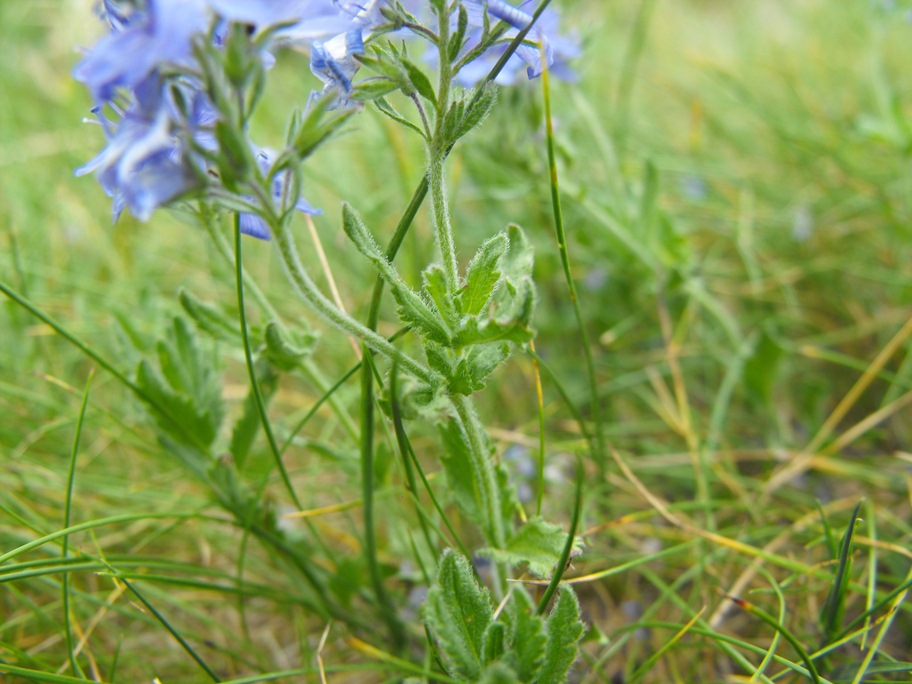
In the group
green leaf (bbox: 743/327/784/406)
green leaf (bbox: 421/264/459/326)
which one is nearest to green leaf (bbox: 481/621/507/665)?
green leaf (bbox: 421/264/459/326)

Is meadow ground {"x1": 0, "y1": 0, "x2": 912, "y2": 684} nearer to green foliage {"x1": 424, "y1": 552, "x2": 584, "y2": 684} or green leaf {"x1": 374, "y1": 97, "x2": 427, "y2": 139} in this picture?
green foliage {"x1": 424, "y1": 552, "x2": 584, "y2": 684}

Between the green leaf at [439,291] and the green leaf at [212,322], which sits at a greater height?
the green leaf at [439,291]

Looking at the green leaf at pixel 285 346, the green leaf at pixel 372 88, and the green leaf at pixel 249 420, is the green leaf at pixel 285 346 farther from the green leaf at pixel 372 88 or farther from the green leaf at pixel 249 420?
the green leaf at pixel 372 88

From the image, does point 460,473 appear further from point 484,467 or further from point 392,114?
point 392,114

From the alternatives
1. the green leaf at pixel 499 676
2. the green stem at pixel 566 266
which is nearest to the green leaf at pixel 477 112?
the green stem at pixel 566 266

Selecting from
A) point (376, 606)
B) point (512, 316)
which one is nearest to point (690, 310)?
point (376, 606)

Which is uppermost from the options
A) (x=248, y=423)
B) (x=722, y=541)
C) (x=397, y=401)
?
(x=397, y=401)

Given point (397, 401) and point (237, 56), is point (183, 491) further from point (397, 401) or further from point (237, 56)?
point (237, 56)
